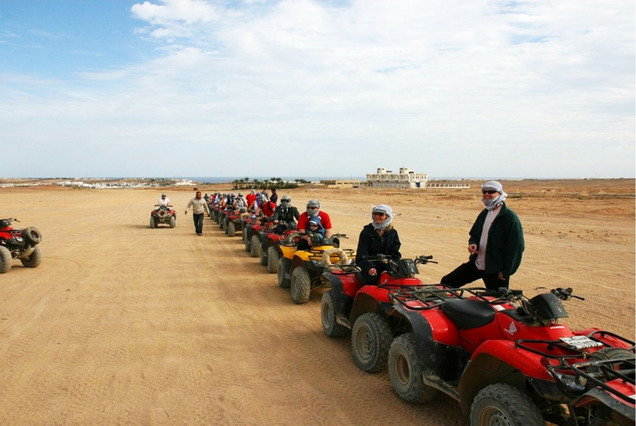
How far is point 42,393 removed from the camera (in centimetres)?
448

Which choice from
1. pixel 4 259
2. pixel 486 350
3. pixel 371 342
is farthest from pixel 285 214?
pixel 486 350

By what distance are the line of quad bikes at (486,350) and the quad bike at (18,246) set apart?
771 centimetres

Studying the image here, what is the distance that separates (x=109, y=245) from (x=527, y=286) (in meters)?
12.1

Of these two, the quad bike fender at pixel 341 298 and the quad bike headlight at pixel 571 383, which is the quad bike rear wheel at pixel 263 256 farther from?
the quad bike headlight at pixel 571 383

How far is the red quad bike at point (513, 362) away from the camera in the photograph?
2.71 meters

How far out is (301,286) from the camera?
749 cm

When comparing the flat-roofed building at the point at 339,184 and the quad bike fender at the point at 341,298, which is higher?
the flat-roofed building at the point at 339,184

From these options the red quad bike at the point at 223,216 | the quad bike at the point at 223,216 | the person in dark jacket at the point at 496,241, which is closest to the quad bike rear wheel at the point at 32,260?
the red quad bike at the point at 223,216

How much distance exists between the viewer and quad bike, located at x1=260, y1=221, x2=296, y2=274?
32.7 feet

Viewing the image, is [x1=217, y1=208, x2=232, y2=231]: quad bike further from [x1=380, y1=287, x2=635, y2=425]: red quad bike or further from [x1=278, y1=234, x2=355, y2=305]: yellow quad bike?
[x1=380, y1=287, x2=635, y2=425]: red quad bike

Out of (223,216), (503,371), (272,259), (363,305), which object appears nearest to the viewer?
(503,371)

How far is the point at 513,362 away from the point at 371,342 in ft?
6.53

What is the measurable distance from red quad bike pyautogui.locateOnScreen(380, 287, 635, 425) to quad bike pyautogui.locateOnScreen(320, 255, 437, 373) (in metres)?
0.37

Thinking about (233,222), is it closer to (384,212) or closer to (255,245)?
(255,245)
